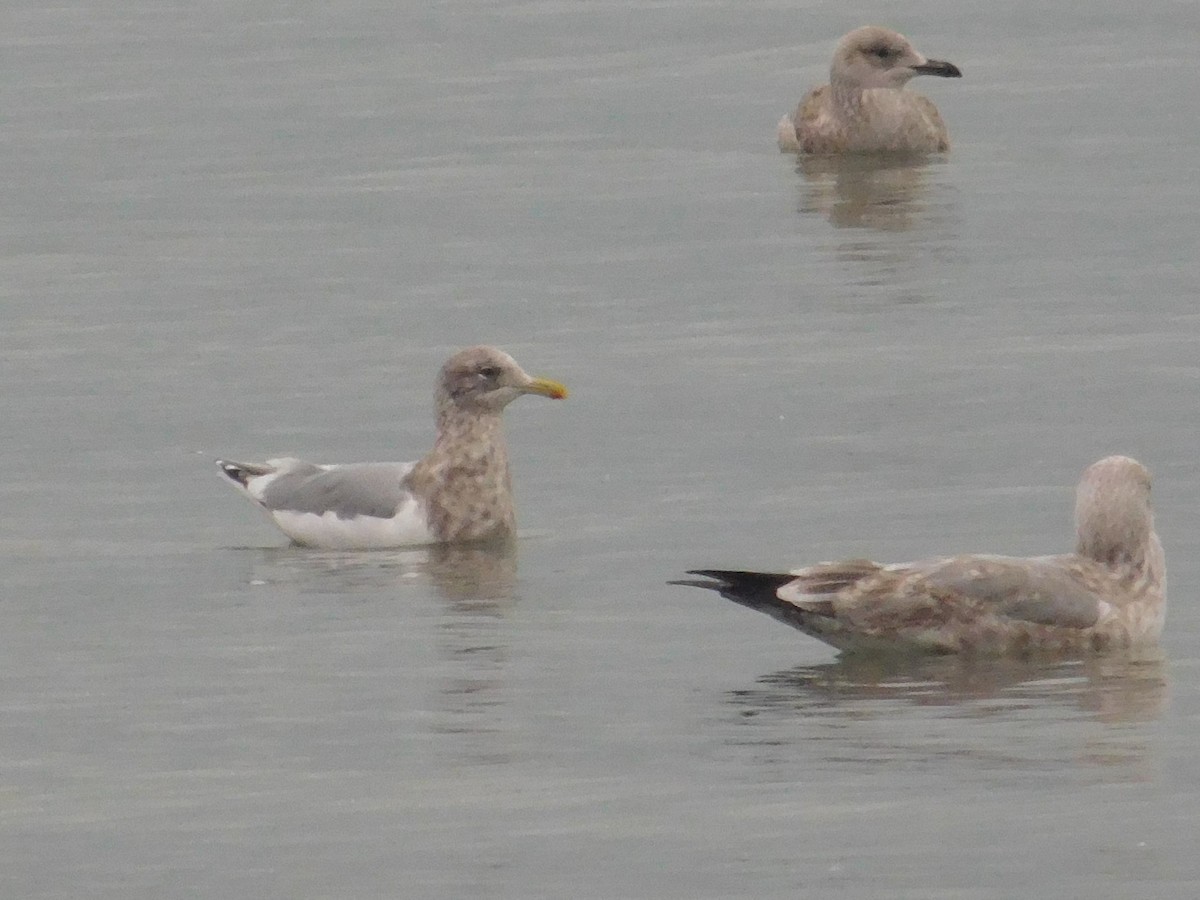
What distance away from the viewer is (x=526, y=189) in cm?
2316

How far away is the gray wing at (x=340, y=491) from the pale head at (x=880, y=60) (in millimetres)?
11423

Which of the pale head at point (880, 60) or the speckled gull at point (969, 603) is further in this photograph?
the pale head at point (880, 60)

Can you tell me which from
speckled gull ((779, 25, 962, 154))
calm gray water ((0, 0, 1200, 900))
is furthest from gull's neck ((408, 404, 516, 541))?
speckled gull ((779, 25, 962, 154))

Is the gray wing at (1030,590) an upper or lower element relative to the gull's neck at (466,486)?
lower

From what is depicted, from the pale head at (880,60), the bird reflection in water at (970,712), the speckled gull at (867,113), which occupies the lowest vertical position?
the bird reflection in water at (970,712)

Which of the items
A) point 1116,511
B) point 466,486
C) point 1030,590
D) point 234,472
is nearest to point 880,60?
point 234,472

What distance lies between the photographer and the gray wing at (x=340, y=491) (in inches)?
567

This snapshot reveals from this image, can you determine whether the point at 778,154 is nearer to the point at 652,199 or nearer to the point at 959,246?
the point at 652,199

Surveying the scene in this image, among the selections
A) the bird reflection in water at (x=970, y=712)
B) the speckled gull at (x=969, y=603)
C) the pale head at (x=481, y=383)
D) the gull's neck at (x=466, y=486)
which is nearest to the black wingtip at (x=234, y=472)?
the gull's neck at (x=466, y=486)

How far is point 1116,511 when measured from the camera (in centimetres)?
1182

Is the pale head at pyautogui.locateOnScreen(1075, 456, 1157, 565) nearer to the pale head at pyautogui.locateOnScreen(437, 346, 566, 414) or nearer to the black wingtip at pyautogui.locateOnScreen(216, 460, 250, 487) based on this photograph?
the pale head at pyautogui.locateOnScreen(437, 346, 566, 414)

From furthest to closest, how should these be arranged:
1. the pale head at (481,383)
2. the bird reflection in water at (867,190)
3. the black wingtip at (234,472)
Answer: the bird reflection in water at (867,190)
the pale head at (481,383)
the black wingtip at (234,472)

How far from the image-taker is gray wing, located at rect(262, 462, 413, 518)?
14414 millimetres

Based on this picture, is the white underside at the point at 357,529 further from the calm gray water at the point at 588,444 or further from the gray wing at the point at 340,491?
the calm gray water at the point at 588,444
